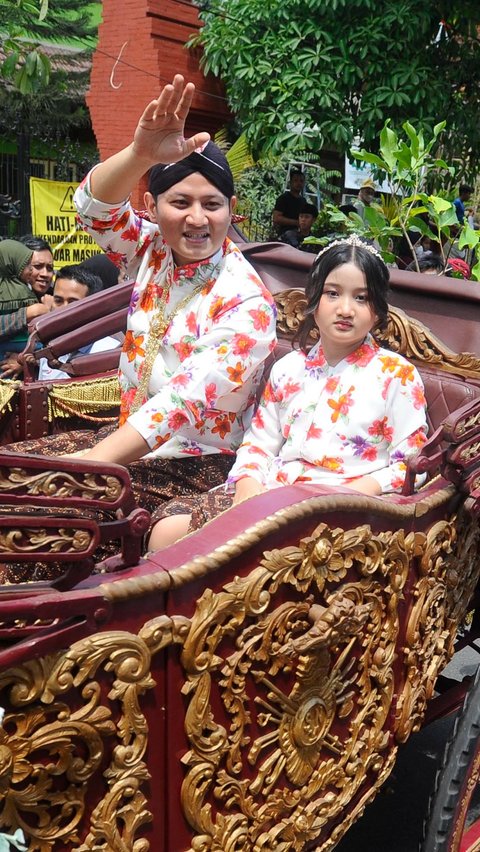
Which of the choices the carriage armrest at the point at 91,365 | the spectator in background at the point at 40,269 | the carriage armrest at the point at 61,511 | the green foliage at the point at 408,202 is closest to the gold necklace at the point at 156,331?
the carriage armrest at the point at 61,511

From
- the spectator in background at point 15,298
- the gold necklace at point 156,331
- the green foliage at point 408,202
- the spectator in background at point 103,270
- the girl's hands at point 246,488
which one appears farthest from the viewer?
the spectator in background at point 103,270

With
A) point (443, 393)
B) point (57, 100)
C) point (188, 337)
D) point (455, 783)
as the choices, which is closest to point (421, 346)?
point (443, 393)

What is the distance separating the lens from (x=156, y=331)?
2014 mm

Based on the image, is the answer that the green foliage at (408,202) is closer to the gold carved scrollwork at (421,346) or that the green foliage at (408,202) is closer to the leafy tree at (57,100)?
the gold carved scrollwork at (421,346)

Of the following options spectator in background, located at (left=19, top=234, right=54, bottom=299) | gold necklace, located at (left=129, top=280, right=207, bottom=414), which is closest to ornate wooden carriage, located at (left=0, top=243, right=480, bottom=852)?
gold necklace, located at (left=129, top=280, right=207, bottom=414)

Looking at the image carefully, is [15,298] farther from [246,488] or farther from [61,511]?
[61,511]

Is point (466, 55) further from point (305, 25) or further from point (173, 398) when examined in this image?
point (173, 398)

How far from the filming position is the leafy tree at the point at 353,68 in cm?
615

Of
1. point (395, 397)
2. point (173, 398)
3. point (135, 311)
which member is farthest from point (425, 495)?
point (135, 311)

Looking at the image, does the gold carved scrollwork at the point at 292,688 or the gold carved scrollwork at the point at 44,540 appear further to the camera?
the gold carved scrollwork at the point at 292,688

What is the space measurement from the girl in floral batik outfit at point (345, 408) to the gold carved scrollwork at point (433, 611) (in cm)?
18

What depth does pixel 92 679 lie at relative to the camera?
1.18 m

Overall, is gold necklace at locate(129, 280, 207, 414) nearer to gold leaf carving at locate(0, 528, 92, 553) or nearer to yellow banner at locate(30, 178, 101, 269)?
gold leaf carving at locate(0, 528, 92, 553)

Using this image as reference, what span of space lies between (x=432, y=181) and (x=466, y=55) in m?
1.21
